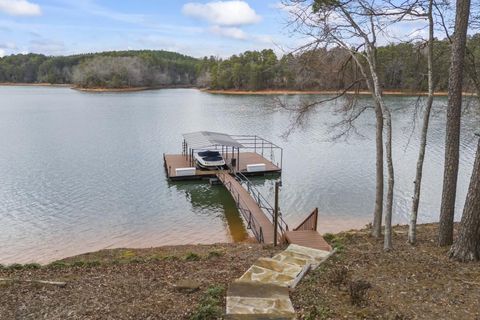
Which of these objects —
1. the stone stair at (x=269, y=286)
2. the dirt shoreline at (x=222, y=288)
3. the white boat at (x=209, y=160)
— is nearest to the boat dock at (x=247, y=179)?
the white boat at (x=209, y=160)

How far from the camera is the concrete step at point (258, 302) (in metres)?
5.17

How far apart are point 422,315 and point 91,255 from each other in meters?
9.22

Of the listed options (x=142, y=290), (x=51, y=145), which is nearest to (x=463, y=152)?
(x=142, y=290)

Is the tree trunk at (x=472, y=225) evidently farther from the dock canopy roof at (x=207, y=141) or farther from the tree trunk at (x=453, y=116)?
the dock canopy roof at (x=207, y=141)

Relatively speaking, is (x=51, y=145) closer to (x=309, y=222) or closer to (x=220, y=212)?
(x=220, y=212)

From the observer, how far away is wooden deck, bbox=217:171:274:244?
13.5 metres

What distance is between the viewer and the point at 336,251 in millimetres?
8008

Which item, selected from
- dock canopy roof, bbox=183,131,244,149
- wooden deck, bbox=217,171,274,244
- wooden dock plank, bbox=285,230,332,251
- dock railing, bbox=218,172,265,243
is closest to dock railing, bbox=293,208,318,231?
wooden dock plank, bbox=285,230,332,251

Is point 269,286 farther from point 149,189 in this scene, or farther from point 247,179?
point 149,189

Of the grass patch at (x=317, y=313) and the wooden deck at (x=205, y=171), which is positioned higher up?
the grass patch at (x=317, y=313)

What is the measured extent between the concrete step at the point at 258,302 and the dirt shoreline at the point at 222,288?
0.14 metres

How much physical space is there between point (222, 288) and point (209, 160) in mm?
17390

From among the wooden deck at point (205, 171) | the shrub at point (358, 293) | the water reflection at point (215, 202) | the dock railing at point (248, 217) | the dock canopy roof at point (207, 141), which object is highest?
the shrub at point (358, 293)

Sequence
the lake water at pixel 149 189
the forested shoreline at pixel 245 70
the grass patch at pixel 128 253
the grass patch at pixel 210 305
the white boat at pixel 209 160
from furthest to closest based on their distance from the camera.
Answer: the white boat at pixel 209 160, the lake water at pixel 149 189, the grass patch at pixel 128 253, the forested shoreline at pixel 245 70, the grass patch at pixel 210 305
